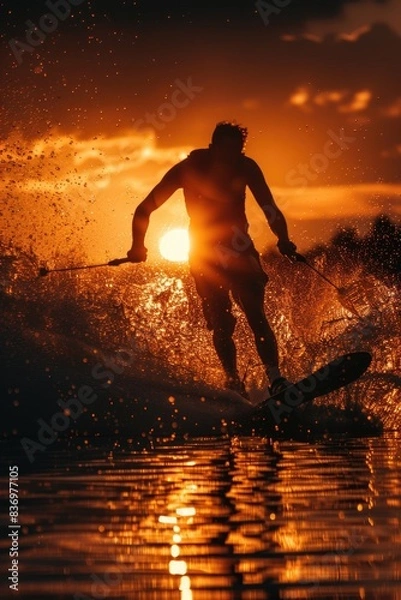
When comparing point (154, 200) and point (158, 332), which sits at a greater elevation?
point (154, 200)

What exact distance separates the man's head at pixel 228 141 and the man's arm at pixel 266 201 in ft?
0.62

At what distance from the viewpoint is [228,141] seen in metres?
13.4

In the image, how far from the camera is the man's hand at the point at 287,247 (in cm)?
1323

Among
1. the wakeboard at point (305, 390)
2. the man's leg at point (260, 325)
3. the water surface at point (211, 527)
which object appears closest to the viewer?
the water surface at point (211, 527)

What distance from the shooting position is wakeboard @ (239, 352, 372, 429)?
12477 mm

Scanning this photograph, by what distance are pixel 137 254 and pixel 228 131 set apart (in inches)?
49.8

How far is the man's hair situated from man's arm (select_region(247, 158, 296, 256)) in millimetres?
272

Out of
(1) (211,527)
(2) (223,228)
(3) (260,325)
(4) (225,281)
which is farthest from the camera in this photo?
(4) (225,281)

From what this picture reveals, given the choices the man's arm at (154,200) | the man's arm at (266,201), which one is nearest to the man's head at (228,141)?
the man's arm at (266,201)

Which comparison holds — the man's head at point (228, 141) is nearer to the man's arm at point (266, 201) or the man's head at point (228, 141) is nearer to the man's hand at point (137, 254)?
the man's arm at point (266, 201)

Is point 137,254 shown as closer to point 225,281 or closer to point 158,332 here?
point 225,281

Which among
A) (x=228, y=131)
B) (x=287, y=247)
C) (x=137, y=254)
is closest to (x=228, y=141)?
(x=228, y=131)

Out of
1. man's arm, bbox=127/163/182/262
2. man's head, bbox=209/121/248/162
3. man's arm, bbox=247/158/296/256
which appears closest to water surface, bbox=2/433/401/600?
man's arm, bbox=247/158/296/256

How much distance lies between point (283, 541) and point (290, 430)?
6176mm
